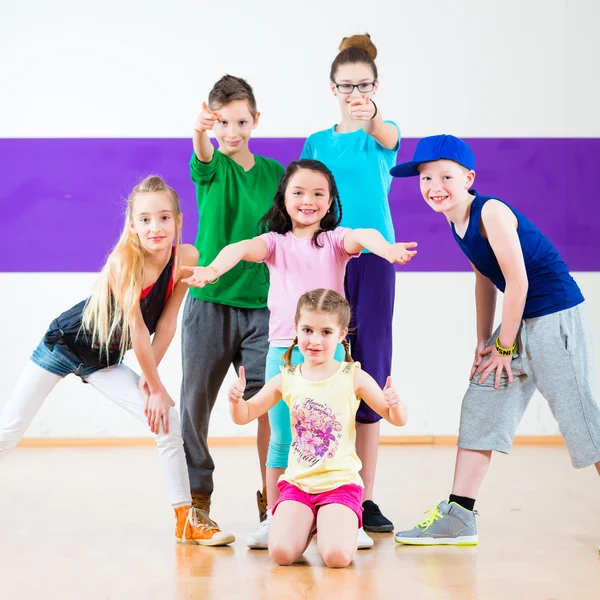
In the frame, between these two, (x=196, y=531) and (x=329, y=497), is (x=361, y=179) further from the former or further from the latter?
(x=196, y=531)

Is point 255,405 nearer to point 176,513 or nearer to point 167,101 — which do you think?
point 176,513

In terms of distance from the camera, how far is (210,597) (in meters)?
1.86

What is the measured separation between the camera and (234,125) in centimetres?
257

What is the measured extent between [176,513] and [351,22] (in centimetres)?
272

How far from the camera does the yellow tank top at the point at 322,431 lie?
222cm

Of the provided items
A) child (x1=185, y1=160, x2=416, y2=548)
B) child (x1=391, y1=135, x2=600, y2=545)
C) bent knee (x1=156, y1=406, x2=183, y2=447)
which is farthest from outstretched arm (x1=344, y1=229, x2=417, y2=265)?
bent knee (x1=156, y1=406, x2=183, y2=447)

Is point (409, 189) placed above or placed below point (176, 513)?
above

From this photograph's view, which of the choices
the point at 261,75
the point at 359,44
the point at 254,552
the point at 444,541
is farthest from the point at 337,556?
the point at 261,75

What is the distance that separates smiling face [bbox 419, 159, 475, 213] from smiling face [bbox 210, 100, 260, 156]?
58 cm

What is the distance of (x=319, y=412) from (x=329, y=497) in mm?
218

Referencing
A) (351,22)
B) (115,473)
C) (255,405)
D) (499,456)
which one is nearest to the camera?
(255,405)

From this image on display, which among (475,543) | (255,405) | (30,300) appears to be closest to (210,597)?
(255,405)

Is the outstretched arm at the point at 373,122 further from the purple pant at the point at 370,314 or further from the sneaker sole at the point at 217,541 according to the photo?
the sneaker sole at the point at 217,541

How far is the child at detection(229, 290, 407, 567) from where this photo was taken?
218 cm
